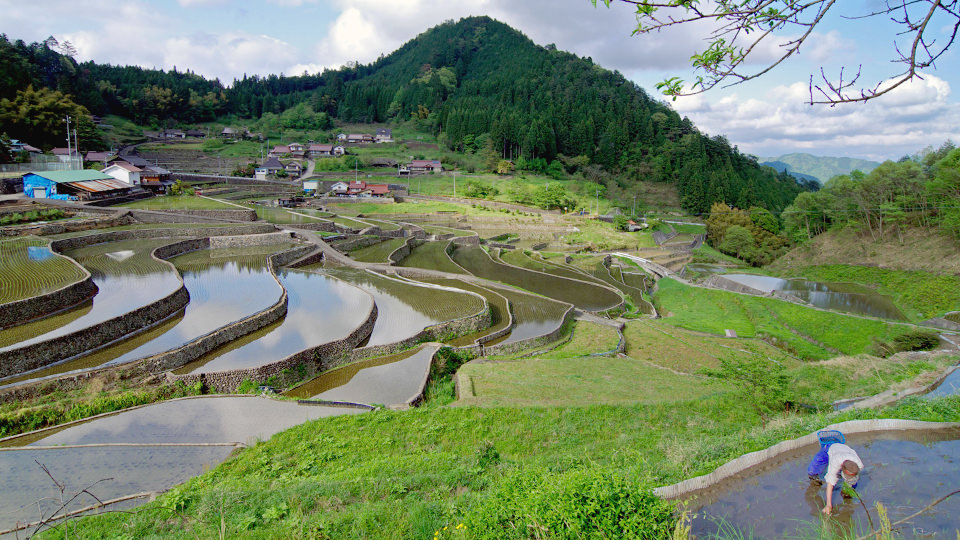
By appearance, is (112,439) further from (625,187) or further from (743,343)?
(625,187)

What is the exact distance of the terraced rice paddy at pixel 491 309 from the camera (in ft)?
57.6

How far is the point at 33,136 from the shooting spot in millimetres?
47156

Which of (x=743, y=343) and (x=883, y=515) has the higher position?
(x=883, y=515)

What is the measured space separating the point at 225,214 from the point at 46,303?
72.3 feet

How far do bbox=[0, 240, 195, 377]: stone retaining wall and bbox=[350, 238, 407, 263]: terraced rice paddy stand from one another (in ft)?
41.2

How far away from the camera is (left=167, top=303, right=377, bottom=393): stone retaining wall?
12.2m

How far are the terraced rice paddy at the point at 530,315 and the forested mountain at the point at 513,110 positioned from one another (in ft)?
157

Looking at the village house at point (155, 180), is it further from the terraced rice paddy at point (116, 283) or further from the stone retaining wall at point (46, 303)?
the stone retaining wall at point (46, 303)

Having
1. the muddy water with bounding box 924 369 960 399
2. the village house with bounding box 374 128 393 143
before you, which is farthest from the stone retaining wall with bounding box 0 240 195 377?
the village house with bounding box 374 128 393 143

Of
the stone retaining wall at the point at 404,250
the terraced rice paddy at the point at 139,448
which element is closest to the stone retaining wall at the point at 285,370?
the terraced rice paddy at the point at 139,448

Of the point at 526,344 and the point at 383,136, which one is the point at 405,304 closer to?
the point at 526,344

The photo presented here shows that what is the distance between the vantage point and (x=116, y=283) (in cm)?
1894

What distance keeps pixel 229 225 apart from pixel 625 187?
5844 cm

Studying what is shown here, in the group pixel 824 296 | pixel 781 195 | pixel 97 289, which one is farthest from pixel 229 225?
pixel 781 195
